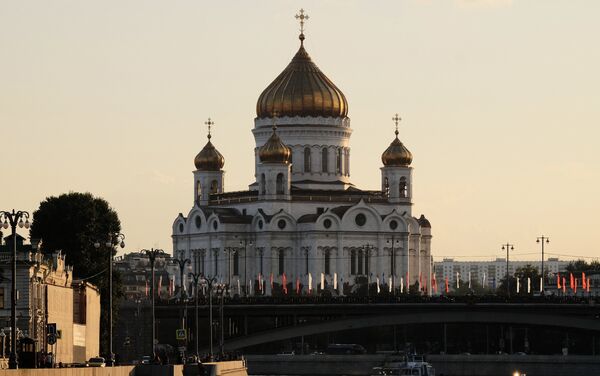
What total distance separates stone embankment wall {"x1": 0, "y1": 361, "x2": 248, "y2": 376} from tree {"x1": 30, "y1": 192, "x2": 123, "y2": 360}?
73.7ft

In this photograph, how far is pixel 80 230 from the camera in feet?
468

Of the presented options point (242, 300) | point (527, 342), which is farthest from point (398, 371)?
point (527, 342)

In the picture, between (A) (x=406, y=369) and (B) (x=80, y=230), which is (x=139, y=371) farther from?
(B) (x=80, y=230)

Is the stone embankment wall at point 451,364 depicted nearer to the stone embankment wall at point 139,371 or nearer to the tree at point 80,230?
the tree at point 80,230

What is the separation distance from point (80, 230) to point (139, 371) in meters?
52.5

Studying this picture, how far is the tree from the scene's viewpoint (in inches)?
5507

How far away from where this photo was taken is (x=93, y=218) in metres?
143

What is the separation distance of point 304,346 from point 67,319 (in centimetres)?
7874

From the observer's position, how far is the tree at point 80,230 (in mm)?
139875

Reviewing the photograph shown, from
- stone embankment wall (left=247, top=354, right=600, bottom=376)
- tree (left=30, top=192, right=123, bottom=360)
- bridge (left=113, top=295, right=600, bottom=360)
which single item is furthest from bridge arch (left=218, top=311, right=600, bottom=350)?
tree (left=30, top=192, right=123, bottom=360)

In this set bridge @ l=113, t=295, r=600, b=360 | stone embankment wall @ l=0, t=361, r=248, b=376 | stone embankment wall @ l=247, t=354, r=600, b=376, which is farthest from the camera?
bridge @ l=113, t=295, r=600, b=360

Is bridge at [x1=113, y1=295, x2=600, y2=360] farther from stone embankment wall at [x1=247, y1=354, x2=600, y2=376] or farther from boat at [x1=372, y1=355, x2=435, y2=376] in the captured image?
boat at [x1=372, y1=355, x2=435, y2=376]

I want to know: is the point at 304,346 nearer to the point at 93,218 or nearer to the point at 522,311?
the point at 522,311

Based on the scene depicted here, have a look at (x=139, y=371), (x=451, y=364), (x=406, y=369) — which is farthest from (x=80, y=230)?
(x=139, y=371)
